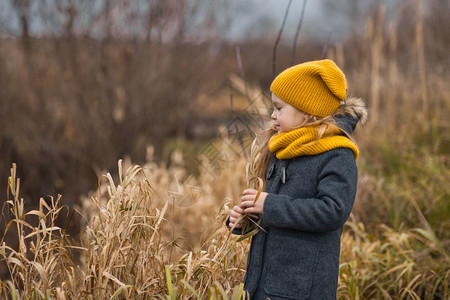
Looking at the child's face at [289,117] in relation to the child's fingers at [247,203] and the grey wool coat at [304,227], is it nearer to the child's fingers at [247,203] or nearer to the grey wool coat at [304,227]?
the grey wool coat at [304,227]

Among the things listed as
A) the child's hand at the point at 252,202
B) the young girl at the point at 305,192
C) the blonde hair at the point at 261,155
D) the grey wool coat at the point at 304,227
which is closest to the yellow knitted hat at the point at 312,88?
the young girl at the point at 305,192

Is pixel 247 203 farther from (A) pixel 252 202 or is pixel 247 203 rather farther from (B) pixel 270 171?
(B) pixel 270 171

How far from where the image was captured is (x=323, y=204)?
1.88 m

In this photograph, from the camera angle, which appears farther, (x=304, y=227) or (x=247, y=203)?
(x=247, y=203)

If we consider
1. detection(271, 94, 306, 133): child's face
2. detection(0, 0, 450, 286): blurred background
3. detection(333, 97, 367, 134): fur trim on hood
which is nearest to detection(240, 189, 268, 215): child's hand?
detection(271, 94, 306, 133): child's face

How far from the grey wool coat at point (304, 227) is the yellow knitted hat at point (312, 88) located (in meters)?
0.12

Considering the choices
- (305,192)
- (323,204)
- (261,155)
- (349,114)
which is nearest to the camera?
(323,204)

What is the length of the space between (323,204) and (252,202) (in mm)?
280

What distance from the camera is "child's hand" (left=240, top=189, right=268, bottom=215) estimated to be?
2.00 metres

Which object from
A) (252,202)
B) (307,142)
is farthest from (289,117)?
(252,202)

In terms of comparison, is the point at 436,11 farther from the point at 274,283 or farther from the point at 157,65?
the point at 274,283

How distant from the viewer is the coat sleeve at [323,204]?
1.89 m

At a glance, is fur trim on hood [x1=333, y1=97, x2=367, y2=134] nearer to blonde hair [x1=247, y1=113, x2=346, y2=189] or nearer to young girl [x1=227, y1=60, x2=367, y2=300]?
young girl [x1=227, y1=60, x2=367, y2=300]

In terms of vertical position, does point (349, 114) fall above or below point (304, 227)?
above
